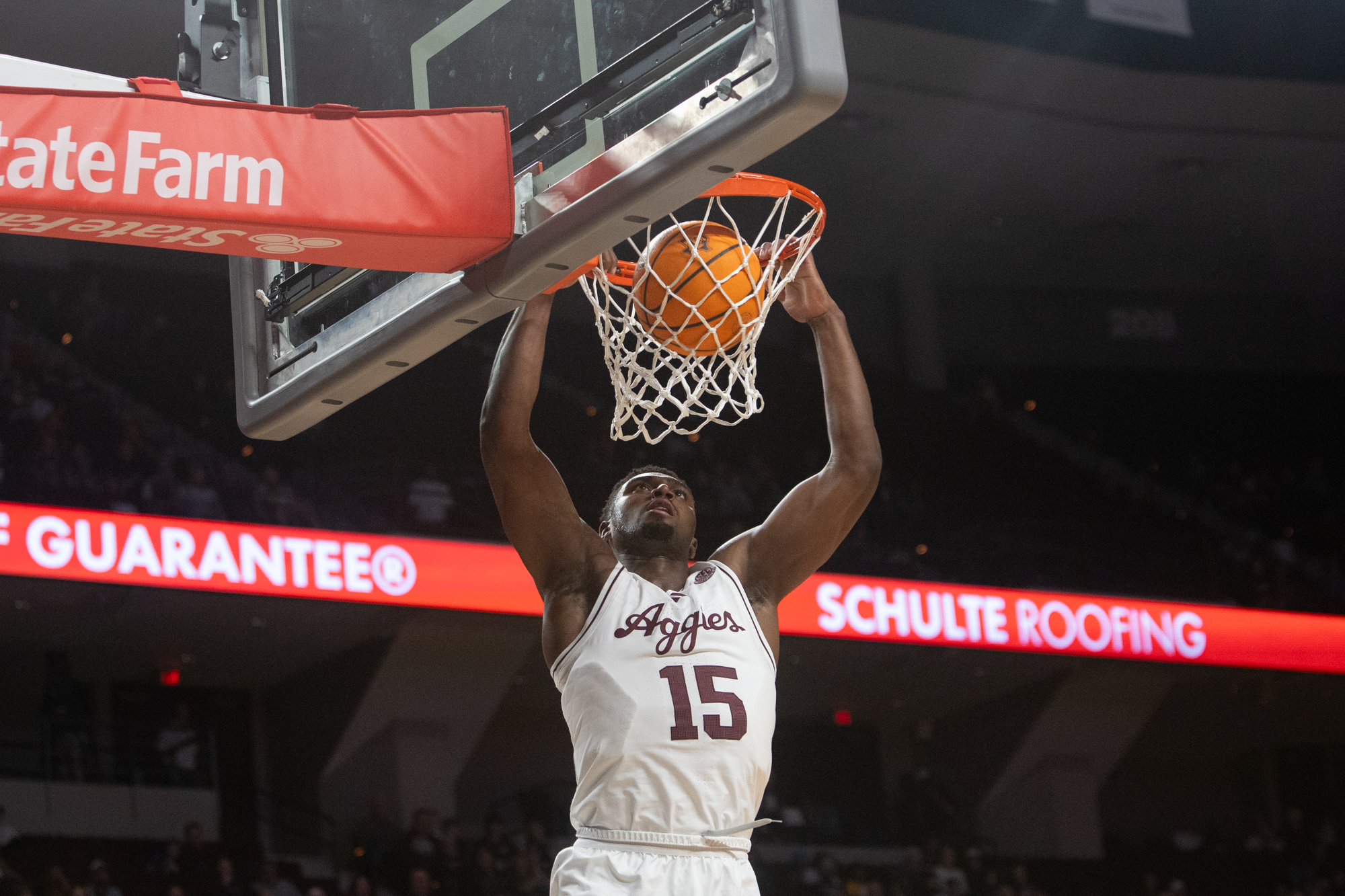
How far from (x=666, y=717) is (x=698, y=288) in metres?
1.08

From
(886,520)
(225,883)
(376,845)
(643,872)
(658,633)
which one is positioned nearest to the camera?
(643,872)

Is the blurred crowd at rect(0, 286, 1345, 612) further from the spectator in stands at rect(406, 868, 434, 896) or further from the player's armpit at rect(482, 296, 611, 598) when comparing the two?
the player's armpit at rect(482, 296, 611, 598)

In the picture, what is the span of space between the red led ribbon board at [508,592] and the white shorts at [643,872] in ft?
25.0

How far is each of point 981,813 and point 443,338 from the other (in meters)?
15.1

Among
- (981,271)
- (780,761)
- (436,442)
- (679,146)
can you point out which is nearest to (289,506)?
(436,442)

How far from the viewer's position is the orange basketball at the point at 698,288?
12.8 ft

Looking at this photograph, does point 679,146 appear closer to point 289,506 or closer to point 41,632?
point 289,506

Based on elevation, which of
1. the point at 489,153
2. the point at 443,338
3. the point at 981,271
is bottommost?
the point at 443,338

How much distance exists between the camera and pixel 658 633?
11.7ft

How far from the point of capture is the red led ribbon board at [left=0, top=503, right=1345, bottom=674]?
10.4 metres

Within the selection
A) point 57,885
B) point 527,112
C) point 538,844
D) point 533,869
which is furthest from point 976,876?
point 527,112

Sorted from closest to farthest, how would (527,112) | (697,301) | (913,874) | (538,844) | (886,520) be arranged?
(527,112)
(697,301)
(538,844)
(913,874)
(886,520)

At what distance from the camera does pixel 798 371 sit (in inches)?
709

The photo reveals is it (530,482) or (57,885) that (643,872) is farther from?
(57,885)
